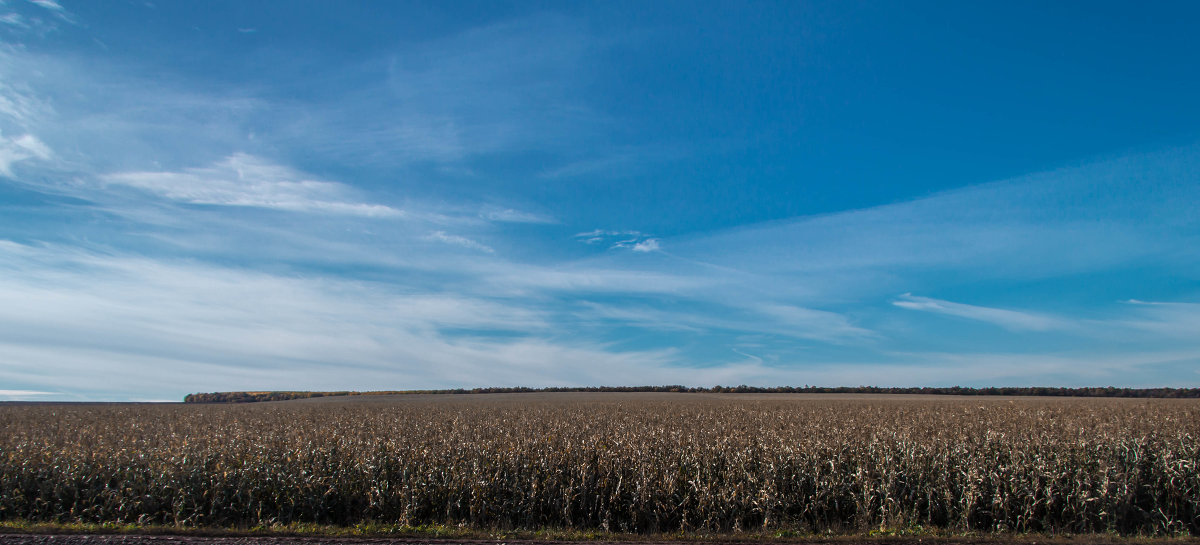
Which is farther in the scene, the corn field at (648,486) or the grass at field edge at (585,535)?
the corn field at (648,486)

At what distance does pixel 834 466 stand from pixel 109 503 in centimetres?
1683

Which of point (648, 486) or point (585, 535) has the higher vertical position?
point (648, 486)

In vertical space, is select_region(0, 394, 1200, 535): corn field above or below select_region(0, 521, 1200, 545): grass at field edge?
above

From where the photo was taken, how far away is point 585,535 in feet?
35.7

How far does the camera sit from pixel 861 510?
40.1 ft

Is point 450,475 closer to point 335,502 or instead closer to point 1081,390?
point 335,502

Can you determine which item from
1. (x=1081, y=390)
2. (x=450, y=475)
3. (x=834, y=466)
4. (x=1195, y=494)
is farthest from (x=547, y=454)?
(x=1081, y=390)

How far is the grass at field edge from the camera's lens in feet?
35.1

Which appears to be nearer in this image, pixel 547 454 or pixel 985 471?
pixel 985 471

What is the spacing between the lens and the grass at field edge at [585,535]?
10711 mm

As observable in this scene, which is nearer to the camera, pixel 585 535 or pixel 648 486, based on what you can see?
pixel 585 535

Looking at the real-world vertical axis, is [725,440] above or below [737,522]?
above

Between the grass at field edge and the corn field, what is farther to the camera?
the corn field

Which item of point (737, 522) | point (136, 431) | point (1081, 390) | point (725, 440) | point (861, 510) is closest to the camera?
point (737, 522)
